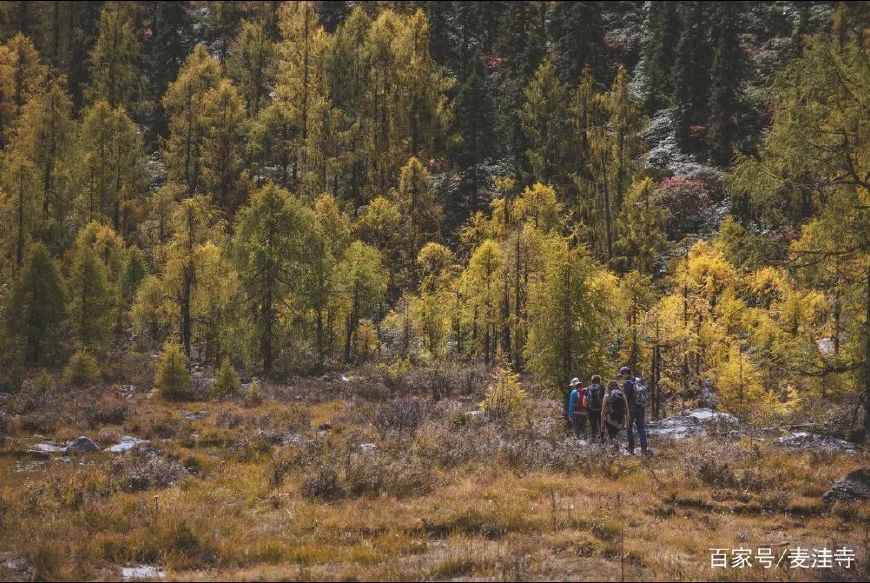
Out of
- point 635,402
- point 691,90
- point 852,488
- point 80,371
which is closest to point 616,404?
point 635,402

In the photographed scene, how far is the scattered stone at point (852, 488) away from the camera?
8.97m

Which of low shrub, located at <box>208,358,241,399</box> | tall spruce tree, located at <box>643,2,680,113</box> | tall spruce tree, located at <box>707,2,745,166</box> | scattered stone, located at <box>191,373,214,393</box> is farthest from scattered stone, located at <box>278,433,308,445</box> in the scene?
tall spruce tree, located at <box>643,2,680,113</box>

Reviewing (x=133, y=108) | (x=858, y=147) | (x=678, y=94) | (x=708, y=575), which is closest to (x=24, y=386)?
(x=708, y=575)

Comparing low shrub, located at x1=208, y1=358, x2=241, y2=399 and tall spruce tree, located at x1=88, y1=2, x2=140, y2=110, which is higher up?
tall spruce tree, located at x1=88, y1=2, x2=140, y2=110

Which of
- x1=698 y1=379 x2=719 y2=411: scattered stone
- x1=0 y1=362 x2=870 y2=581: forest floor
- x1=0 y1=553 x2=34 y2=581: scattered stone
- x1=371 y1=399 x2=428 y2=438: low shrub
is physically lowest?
x1=698 y1=379 x2=719 y2=411: scattered stone

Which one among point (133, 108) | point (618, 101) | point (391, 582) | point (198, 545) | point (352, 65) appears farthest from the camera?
Result: point (133, 108)

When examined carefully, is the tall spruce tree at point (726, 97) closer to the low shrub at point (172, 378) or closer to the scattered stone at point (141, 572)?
the low shrub at point (172, 378)

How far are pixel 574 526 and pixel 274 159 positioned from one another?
195ft

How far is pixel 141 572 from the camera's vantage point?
20.5ft

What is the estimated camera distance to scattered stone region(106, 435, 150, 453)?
46.9 feet

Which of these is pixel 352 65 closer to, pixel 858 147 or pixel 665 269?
pixel 665 269

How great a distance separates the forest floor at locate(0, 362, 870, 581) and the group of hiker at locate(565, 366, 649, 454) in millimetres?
784

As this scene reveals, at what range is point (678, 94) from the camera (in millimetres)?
61156

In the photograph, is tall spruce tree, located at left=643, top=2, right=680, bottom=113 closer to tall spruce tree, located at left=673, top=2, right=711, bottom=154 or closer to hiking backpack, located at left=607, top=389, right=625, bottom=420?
tall spruce tree, located at left=673, top=2, right=711, bottom=154
